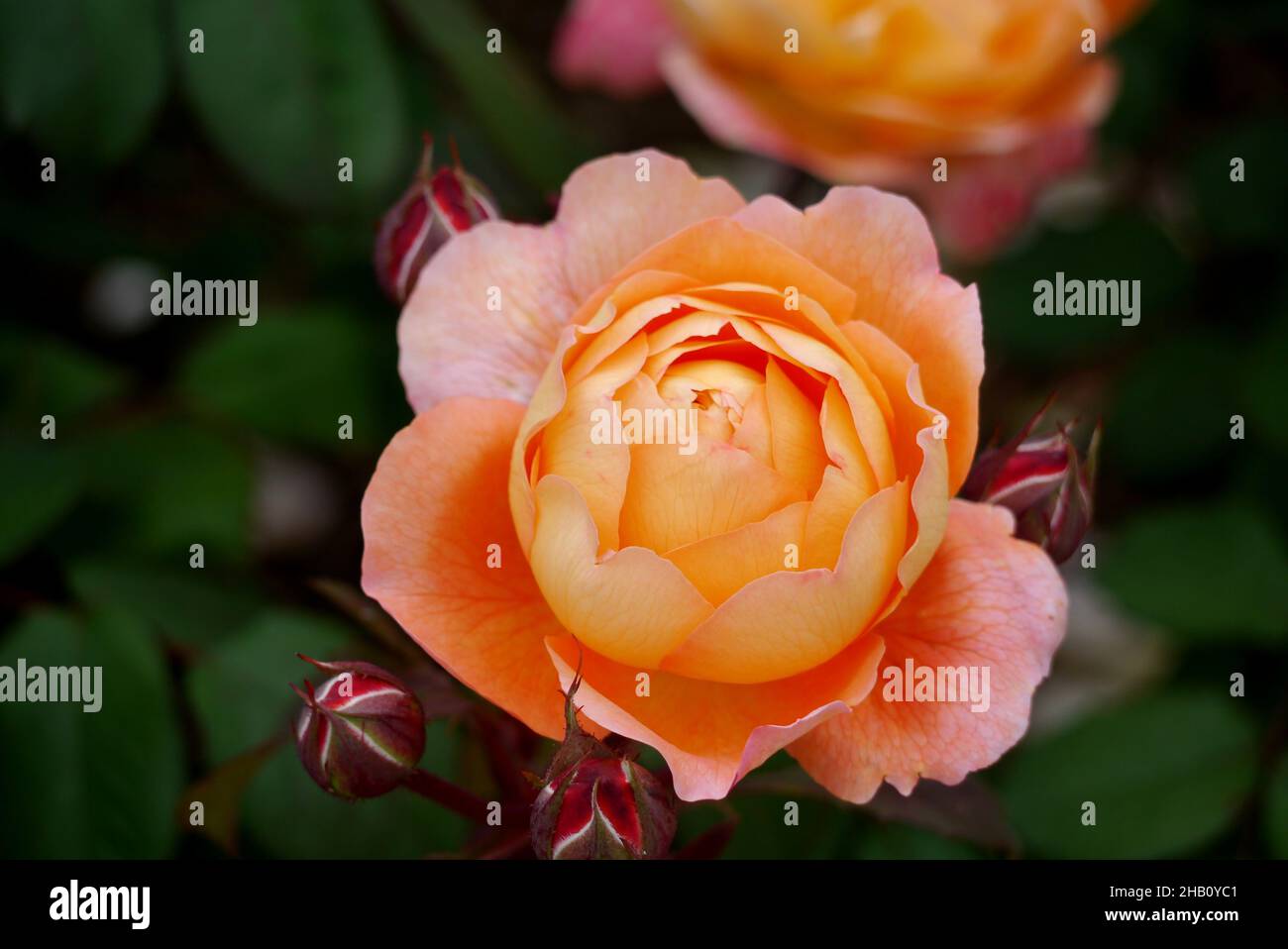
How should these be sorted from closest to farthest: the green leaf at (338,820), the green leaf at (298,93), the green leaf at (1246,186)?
1. the green leaf at (338,820)
2. the green leaf at (298,93)
3. the green leaf at (1246,186)

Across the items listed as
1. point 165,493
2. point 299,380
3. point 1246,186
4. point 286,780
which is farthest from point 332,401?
point 1246,186

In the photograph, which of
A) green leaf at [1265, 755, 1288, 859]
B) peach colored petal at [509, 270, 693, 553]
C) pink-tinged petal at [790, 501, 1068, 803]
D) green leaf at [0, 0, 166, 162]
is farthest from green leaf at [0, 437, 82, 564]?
green leaf at [1265, 755, 1288, 859]

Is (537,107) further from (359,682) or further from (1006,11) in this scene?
(359,682)

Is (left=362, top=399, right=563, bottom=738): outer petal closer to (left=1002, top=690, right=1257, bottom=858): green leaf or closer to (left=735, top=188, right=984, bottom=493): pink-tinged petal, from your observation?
(left=735, top=188, right=984, bottom=493): pink-tinged petal

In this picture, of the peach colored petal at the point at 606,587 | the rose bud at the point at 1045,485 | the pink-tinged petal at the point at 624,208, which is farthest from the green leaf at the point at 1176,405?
the peach colored petal at the point at 606,587

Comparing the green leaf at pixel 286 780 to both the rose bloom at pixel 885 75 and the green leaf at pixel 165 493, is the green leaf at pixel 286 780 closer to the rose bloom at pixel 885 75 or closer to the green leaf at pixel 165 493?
the green leaf at pixel 165 493

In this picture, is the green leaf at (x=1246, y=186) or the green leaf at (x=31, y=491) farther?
the green leaf at (x=1246, y=186)
